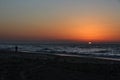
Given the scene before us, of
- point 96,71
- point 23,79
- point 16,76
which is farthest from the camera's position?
point 96,71

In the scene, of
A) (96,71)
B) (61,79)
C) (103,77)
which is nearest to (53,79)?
(61,79)

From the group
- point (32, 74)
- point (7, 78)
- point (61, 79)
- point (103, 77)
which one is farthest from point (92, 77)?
point (7, 78)

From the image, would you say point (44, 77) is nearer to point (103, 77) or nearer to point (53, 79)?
point (53, 79)

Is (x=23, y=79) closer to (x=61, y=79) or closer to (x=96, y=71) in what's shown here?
(x=61, y=79)

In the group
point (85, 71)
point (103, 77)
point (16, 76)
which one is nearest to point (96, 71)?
point (85, 71)

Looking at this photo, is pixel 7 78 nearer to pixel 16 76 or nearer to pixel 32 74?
pixel 16 76

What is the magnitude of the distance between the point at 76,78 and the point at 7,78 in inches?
142

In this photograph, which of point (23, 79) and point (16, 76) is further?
point (16, 76)

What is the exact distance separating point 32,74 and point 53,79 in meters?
1.80

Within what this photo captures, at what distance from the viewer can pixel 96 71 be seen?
18500 mm

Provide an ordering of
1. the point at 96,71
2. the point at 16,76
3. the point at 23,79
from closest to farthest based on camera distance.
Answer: the point at 23,79
the point at 16,76
the point at 96,71

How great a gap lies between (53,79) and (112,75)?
365 centimetres

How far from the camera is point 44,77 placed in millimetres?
15898

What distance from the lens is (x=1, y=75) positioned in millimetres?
16062
